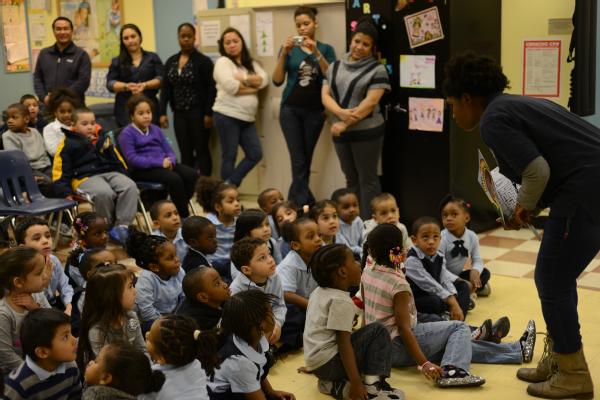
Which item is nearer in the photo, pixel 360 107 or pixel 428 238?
pixel 428 238

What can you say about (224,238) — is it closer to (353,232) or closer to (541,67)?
(353,232)

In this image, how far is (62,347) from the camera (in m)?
2.92

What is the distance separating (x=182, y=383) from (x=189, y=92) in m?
4.84

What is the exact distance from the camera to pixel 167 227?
4949 millimetres

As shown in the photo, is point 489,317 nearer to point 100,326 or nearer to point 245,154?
point 100,326

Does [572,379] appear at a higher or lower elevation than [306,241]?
lower

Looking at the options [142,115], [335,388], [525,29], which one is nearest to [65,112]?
[142,115]

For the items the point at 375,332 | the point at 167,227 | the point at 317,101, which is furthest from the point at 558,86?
the point at 375,332

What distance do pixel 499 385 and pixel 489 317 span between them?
943 mm

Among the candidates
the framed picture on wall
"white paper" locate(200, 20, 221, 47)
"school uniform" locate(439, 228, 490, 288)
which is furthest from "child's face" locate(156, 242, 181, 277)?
the framed picture on wall

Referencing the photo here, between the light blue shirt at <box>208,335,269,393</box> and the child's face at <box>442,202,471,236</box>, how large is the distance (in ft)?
6.23

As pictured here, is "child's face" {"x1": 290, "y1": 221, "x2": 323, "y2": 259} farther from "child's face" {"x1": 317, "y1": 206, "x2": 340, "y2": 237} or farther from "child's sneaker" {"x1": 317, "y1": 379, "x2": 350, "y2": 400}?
"child's sneaker" {"x1": 317, "y1": 379, "x2": 350, "y2": 400}

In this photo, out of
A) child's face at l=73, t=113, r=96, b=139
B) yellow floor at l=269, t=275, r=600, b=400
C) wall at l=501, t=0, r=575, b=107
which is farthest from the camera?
wall at l=501, t=0, r=575, b=107

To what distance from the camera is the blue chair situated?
5648 mm
